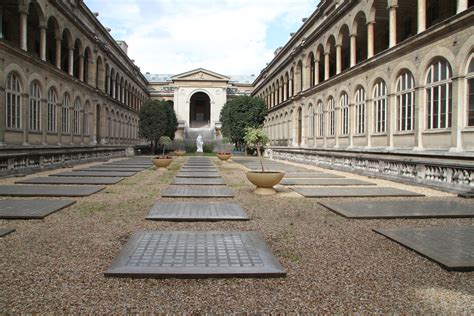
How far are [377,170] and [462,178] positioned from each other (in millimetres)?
6267

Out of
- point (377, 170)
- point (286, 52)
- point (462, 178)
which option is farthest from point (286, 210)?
point (286, 52)

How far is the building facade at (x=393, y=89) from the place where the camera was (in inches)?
600

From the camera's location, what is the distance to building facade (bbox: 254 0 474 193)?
15234mm

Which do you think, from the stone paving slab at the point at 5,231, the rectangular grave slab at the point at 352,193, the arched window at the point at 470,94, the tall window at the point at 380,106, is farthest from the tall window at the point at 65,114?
the arched window at the point at 470,94

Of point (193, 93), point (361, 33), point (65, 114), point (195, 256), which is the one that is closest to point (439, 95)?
point (361, 33)

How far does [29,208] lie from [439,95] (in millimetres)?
17489

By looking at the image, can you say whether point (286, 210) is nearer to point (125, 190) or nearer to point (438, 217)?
point (438, 217)

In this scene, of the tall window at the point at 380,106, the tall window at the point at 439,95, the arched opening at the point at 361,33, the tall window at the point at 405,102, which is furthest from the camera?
the arched opening at the point at 361,33

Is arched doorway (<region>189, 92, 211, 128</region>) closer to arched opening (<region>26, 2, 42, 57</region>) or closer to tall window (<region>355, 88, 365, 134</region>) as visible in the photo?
arched opening (<region>26, 2, 42, 57</region>)

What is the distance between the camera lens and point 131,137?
5725 centimetres

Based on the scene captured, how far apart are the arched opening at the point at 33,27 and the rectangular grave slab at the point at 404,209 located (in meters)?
24.9

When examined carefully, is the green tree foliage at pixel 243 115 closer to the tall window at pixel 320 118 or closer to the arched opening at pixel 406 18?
the tall window at pixel 320 118

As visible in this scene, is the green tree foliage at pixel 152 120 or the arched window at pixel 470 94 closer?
the arched window at pixel 470 94

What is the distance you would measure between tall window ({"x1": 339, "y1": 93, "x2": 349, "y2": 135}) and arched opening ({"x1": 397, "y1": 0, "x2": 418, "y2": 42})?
577 cm
